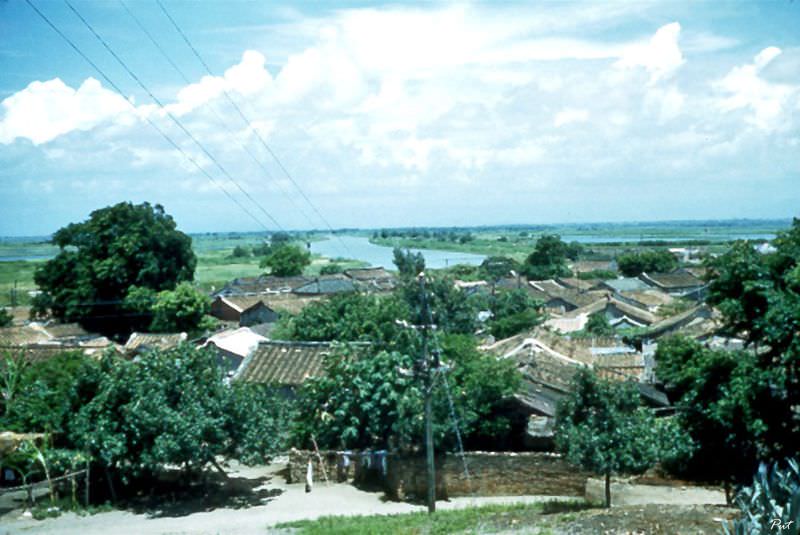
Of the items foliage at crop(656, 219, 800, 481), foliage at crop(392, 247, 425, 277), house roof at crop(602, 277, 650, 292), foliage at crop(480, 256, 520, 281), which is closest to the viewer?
foliage at crop(656, 219, 800, 481)

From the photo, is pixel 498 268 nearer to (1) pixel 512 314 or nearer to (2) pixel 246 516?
(1) pixel 512 314

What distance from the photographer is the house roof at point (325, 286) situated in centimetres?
6222

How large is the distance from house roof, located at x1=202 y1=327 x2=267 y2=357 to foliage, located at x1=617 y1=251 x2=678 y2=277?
64082mm

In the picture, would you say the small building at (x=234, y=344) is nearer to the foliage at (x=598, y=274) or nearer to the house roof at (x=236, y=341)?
the house roof at (x=236, y=341)

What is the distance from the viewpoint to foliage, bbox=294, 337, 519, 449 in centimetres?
1878

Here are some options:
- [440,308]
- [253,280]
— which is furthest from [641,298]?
[253,280]

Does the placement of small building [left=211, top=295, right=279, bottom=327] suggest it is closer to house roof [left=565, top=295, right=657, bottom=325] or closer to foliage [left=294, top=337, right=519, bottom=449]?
house roof [left=565, top=295, right=657, bottom=325]

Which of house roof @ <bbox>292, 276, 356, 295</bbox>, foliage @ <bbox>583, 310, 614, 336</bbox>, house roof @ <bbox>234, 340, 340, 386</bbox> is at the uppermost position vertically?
house roof @ <bbox>234, 340, 340, 386</bbox>

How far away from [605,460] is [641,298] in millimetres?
49648

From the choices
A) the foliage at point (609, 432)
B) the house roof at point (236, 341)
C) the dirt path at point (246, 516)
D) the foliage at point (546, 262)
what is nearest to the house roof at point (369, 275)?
the foliage at point (546, 262)

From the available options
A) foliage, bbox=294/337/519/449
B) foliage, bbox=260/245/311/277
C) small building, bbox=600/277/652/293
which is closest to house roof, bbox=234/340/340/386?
foliage, bbox=294/337/519/449

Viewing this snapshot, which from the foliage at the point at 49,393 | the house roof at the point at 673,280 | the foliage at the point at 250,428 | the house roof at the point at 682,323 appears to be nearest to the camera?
the foliage at the point at 250,428

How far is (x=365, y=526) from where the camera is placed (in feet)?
47.3

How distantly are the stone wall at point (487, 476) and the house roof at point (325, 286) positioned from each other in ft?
137
